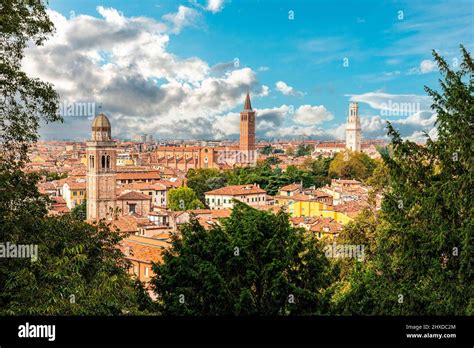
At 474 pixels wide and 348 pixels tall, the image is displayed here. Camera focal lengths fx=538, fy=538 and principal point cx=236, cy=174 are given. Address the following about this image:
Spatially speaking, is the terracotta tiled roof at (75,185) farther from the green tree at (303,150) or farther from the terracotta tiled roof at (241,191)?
the green tree at (303,150)

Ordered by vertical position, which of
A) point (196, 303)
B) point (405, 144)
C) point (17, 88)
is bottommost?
point (196, 303)

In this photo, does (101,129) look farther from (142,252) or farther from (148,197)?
(142,252)

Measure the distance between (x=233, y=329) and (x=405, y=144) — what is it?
3.04 metres

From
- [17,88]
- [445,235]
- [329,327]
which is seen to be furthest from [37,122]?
[445,235]

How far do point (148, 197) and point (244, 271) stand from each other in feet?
70.0

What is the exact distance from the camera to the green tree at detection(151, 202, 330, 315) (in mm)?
6508

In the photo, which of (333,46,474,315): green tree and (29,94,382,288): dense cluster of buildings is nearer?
(333,46,474,315): green tree

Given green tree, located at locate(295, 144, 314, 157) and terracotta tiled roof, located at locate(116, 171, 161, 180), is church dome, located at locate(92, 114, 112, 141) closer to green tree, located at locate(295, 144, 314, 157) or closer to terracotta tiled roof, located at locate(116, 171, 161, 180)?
terracotta tiled roof, located at locate(116, 171, 161, 180)

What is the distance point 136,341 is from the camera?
3779mm

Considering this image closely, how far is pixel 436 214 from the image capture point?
5.48 metres

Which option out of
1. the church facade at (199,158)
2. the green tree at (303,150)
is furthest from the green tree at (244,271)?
the green tree at (303,150)

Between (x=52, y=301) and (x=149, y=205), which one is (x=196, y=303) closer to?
(x=52, y=301)

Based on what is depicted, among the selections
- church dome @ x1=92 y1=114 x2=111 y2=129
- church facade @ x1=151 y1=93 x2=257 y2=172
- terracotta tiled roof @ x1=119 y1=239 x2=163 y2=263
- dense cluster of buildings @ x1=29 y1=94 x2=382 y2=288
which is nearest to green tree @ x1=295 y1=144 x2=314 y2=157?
church facade @ x1=151 y1=93 x2=257 y2=172

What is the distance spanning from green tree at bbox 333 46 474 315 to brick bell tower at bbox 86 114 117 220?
22.3 meters
